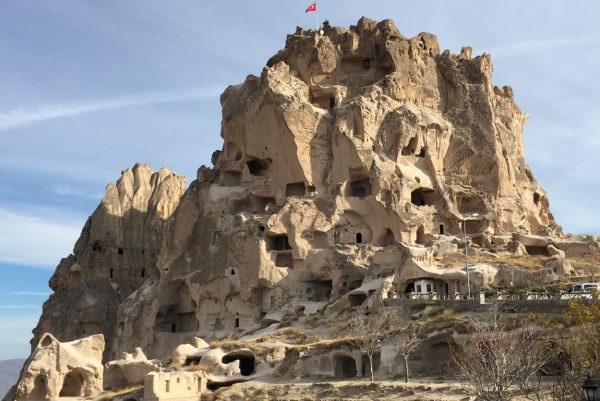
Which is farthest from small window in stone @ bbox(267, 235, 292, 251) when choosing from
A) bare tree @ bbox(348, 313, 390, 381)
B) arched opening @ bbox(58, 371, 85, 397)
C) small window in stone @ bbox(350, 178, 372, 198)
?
arched opening @ bbox(58, 371, 85, 397)

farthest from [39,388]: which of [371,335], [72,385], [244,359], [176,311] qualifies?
[176,311]

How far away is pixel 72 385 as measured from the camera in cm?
5369

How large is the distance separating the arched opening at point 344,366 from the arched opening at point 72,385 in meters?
18.9

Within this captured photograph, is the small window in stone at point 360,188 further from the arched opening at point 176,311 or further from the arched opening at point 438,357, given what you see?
the arched opening at point 438,357

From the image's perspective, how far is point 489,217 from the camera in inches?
2781

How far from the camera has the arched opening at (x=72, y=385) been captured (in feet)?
174

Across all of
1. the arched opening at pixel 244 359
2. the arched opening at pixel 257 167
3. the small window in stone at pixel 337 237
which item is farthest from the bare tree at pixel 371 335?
the arched opening at pixel 257 167

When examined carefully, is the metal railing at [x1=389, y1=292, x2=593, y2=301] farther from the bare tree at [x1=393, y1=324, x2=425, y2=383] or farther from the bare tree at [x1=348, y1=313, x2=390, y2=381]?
the bare tree at [x1=393, y1=324, x2=425, y2=383]

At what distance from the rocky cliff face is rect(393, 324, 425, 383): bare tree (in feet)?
53.6

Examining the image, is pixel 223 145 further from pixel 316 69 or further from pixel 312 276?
pixel 312 276

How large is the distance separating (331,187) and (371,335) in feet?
90.3

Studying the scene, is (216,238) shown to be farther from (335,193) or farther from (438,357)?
(438,357)

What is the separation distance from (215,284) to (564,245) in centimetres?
3207

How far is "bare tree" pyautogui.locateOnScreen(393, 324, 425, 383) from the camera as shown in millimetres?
40816
